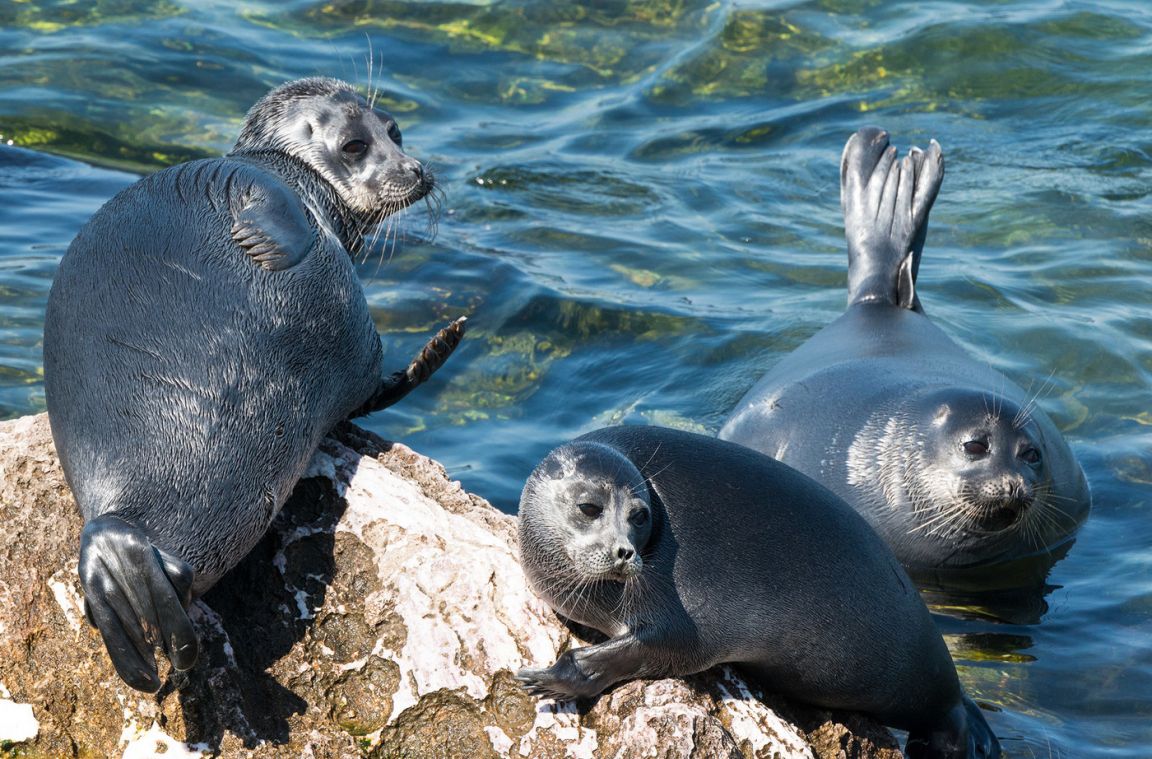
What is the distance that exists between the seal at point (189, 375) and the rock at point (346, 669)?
166mm

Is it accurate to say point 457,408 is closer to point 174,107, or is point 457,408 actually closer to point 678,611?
point 678,611

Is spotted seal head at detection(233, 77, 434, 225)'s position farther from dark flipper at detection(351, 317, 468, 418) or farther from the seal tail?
the seal tail

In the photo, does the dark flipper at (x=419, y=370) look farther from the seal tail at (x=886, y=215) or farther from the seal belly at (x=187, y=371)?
the seal tail at (x=886, y=215)

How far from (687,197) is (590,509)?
692 centimetres

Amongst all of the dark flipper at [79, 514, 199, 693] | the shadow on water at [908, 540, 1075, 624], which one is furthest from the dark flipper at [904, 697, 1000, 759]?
the dark flipper at [79, 514, 199, 693]

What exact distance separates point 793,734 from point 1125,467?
412cm

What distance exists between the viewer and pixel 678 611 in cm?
414

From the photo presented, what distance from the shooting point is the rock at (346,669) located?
399 centimetres

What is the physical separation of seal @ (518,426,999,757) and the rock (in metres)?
0.12

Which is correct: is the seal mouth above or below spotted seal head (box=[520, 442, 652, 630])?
below

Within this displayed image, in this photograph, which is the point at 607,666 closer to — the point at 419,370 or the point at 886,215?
the point at 419,370

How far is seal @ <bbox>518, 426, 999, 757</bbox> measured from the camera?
4102 mm

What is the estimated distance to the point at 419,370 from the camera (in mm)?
5340

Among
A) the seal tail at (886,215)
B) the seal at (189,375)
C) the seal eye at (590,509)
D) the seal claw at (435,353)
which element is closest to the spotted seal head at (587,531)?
the seal eye at (590,509)
